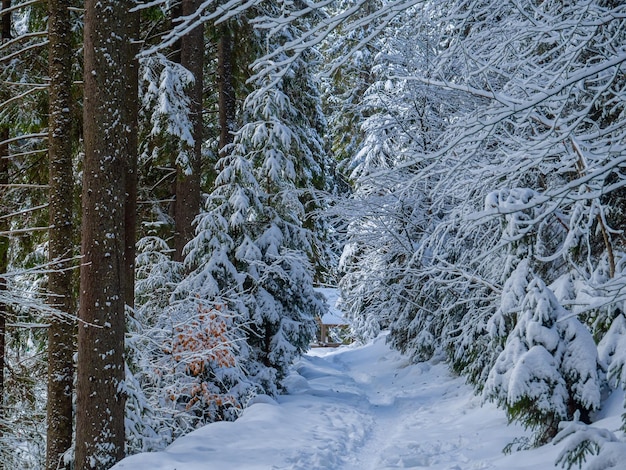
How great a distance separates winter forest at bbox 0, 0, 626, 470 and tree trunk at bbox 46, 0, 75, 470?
0.03m

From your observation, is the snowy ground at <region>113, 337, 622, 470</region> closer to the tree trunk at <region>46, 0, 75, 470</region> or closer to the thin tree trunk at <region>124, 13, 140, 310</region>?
the tree trunk at <region>46, 0, 75, 470</region>

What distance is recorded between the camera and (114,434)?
6.55 meters

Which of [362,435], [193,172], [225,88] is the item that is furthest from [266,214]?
[362,435]

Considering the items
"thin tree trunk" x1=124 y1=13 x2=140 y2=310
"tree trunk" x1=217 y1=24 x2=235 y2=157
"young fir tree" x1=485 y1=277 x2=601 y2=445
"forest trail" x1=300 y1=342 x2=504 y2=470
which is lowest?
"forest trail" x1=300 y1=342 x2=504 y2=470

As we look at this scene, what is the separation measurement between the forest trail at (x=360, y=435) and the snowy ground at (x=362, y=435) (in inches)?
0.5

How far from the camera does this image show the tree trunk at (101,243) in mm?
6422

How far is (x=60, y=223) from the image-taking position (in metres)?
8.21

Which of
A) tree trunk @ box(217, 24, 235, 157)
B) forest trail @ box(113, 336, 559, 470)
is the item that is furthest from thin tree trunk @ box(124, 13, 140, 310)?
tree trunk @ box(217, 24, 235, 157)

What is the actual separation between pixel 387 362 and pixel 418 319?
4.54 meters

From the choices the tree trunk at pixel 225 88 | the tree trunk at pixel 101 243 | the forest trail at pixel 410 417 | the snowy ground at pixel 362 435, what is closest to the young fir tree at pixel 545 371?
the snowy ground at pixel 362 435

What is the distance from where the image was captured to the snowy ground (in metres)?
6.46

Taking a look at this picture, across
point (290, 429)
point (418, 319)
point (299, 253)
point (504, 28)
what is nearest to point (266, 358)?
point (299, 253)

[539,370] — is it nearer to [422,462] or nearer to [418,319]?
[422,462]

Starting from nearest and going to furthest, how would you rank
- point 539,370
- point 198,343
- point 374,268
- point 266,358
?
point 539,370 → point 198,343 → point 266,358 → point 374,268
